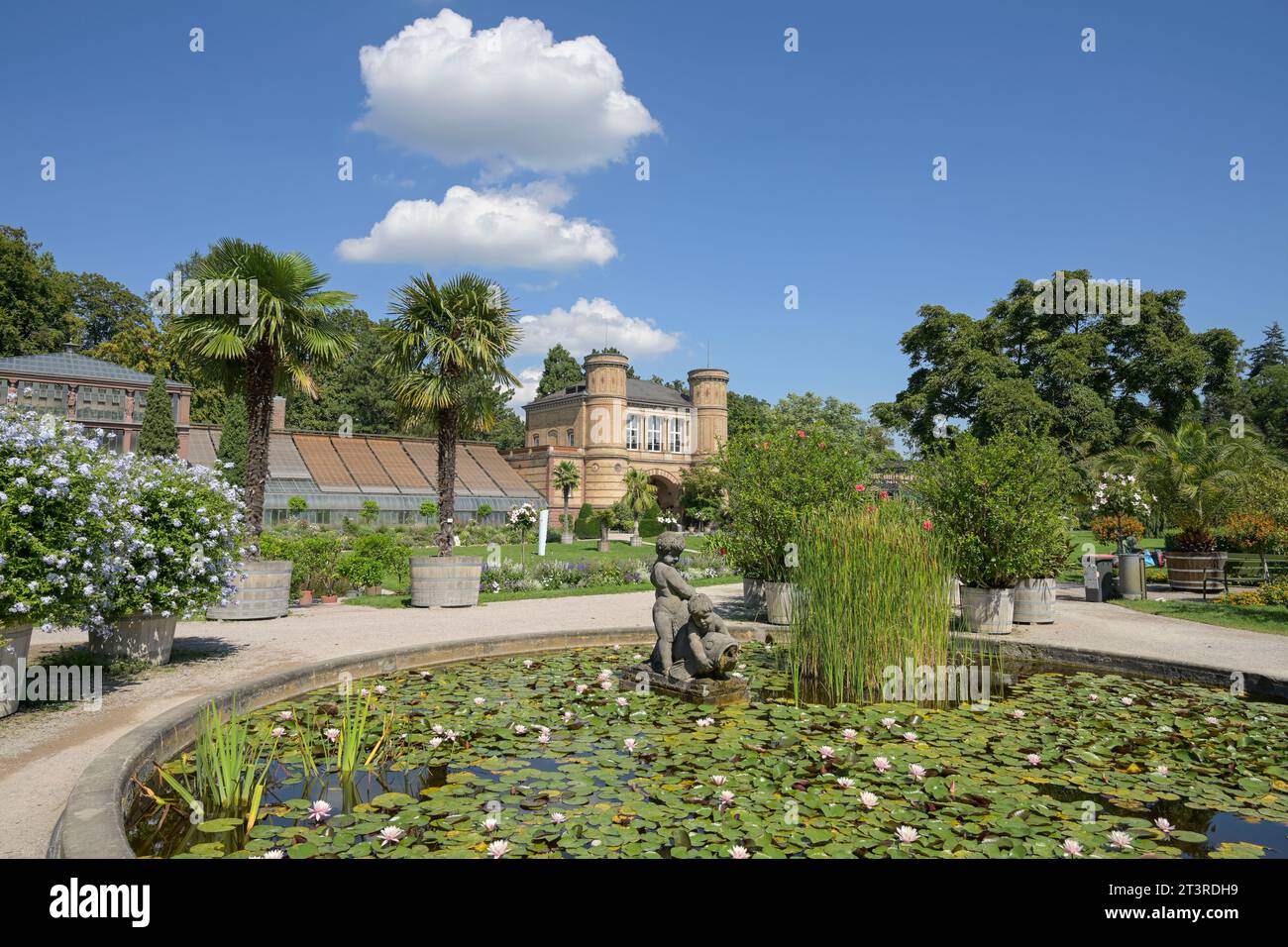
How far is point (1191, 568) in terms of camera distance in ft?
45.2

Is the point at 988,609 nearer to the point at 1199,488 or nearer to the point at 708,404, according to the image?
the point at 1199,488

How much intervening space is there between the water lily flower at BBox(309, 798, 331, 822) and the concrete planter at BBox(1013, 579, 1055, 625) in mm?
8781

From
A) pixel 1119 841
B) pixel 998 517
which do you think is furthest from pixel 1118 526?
pixel 1119 841

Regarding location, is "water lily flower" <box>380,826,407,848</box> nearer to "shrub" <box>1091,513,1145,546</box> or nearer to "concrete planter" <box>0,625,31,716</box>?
"concrete planter" <box>0,625,31,716</box>

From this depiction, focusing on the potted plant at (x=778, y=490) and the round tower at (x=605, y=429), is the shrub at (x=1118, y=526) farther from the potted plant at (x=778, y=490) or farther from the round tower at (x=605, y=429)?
the round tower at (x=605, y=429)

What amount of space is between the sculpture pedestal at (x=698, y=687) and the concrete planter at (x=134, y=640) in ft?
13.5

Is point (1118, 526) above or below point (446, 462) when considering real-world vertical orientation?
below

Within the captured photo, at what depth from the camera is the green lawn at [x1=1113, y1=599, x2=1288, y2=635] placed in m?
9.92

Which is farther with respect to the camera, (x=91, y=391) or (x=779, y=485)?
(x=91, y=391)

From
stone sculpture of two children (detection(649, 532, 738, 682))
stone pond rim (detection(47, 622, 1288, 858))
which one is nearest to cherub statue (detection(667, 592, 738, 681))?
stone sculpture of two children (detection(649, 532, 738, 682))

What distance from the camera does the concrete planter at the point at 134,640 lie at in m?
6.62

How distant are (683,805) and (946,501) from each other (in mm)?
7023

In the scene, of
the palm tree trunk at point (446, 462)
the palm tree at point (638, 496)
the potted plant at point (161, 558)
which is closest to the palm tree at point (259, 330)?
the palm tree trunk at point (446, 462)

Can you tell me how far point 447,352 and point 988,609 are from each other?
8.51 metres
